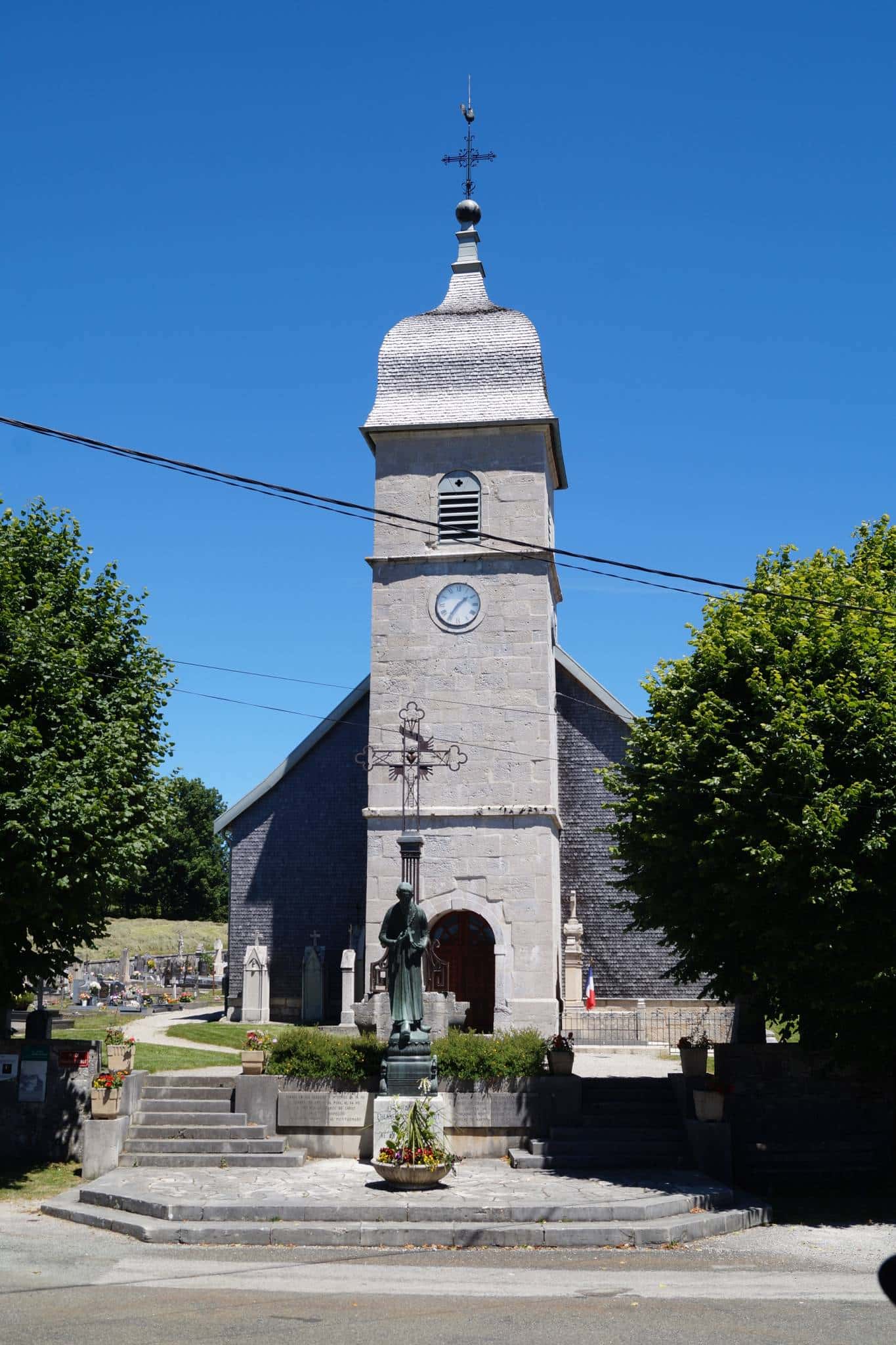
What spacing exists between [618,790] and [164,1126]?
29.0 ft

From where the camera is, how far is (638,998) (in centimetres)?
3127

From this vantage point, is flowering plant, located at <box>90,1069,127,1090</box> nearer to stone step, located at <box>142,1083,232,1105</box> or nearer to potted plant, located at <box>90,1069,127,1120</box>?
potted plant, located at <box>90,1069,127,1120</box>

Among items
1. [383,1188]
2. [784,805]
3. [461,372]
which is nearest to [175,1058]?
[383,1188]


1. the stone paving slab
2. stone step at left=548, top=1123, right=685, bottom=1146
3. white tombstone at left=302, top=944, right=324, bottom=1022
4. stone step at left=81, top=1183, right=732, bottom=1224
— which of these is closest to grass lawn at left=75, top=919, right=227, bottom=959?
white tombstone at left=302, top=944, right=324, bottom=1022

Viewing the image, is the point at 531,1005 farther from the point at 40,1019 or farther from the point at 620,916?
the point at 40,1019

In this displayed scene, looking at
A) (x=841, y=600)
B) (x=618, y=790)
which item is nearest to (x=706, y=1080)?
(x=618, y=790)

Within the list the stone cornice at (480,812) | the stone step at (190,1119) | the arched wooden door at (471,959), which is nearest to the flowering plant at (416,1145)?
the stone step at (190,1119)

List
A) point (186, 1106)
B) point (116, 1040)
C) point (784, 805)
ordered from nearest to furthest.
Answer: point (784, 805) < point (116, 1040) < point (186, 1106)

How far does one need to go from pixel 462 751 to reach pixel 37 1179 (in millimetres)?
13949

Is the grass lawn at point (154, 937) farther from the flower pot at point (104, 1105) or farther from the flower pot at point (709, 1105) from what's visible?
the flower pot at point (709, 1105)

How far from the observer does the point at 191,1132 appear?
18484 mm

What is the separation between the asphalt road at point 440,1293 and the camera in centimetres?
1026

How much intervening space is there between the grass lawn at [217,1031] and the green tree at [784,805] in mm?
11596

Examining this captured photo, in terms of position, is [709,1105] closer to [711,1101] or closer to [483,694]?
[711,1101]
